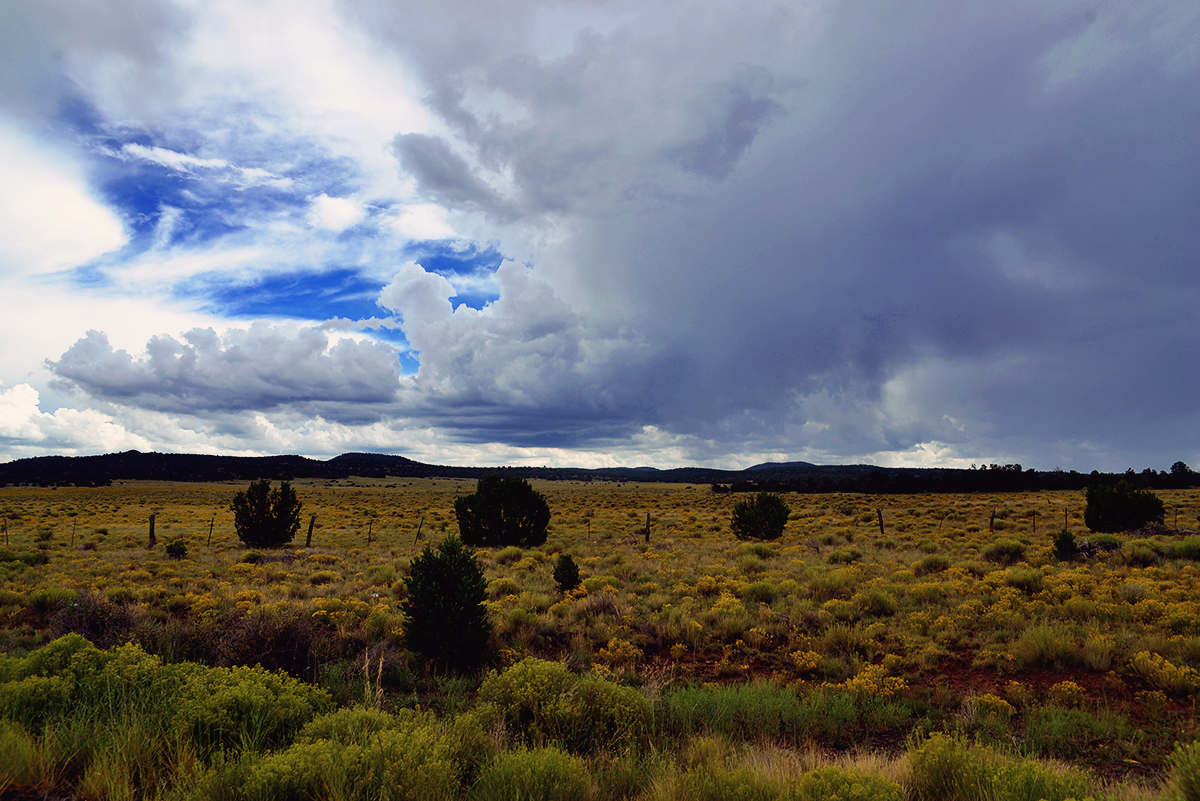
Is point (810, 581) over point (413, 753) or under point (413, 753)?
under

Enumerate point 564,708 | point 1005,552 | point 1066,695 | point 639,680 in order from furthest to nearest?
1. point 1005,552
2. point 639,680
3. point 1066,695
4. point 564,708

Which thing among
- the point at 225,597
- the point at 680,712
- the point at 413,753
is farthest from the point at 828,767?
the point at 225,597

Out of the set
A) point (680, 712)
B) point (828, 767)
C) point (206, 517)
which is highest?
point (828, 767)

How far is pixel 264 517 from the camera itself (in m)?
29.1

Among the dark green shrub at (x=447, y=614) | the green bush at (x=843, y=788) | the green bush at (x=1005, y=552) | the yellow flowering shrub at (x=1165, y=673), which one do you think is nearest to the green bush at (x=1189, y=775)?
the green bush at (x=843, y=788)

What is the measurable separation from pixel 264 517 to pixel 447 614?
2440 cm

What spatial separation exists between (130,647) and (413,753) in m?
4.83

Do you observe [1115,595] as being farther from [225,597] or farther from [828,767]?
[225,597]

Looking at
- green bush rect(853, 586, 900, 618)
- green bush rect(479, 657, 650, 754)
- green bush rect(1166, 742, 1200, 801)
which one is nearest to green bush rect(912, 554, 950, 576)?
green bush rect(853, 586, 900, 618)

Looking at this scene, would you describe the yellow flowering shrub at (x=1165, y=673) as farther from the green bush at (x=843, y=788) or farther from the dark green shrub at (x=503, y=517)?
the dark green shrub at (x=503, y=517)

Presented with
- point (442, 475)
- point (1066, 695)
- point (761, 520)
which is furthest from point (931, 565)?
point (442, 475)

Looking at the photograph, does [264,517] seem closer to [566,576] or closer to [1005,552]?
[566,576]

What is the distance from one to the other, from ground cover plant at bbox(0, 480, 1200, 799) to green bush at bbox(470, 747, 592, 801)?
0.08 ft

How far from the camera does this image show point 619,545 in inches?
1050
